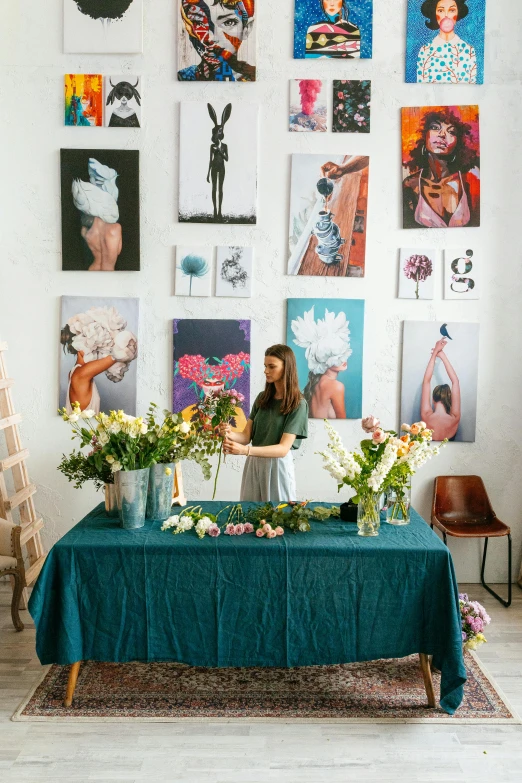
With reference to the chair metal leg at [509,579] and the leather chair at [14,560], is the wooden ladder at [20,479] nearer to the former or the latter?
the leather chair at [14,560]

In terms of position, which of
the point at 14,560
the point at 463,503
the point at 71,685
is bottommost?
the point at 71,685

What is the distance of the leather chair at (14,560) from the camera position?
13.7 ft

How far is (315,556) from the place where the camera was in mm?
3211

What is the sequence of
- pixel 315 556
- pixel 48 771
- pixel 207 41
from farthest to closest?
pixel 207 41, pixel 315 556, pixel 48 771

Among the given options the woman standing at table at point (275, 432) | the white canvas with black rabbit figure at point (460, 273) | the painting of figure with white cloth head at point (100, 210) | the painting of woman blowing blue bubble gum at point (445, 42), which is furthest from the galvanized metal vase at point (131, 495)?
the painting of woman blowing blue bubble gum at point (445, 42)

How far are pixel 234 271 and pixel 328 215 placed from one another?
29.8 inches

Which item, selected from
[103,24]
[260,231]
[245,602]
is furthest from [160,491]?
[103,24]

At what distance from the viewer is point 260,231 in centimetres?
494

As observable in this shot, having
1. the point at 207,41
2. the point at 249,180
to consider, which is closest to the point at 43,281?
the point at 249,180

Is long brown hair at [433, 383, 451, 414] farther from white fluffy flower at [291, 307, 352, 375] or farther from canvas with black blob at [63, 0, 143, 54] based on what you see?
canvas with black blob at [63, 0, 143, 54]

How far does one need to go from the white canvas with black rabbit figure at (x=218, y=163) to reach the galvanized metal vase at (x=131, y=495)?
223 centimetres

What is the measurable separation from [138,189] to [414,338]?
Answer: 2178 mm

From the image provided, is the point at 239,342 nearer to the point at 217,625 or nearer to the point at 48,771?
the point at 217,625

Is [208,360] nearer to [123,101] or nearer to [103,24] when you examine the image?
[123,101]
